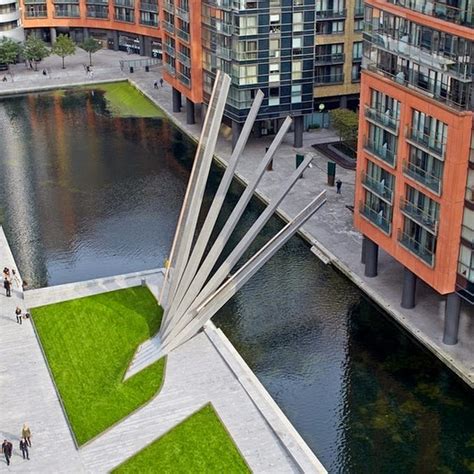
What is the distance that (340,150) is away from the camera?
91875 millimetres

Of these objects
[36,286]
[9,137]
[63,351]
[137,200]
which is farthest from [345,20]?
[63,351]

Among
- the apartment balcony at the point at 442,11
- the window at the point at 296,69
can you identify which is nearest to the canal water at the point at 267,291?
the window at the point at 296,69

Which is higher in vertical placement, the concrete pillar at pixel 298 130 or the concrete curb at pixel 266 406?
the concrete pillar at pixel 298 130

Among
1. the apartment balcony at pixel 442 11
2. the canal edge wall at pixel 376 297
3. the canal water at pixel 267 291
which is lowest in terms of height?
the canal water at pixel 267 291

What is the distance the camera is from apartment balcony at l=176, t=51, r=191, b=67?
98.2m

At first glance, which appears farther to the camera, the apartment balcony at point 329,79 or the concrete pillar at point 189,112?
the concrete pillar at point 189,112

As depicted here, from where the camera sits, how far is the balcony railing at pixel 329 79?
95.7m

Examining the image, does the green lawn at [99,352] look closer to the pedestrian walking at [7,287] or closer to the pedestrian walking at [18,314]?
the pedestrian walking at [18,314]

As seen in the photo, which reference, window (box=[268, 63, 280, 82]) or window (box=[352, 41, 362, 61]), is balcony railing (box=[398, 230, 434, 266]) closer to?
window (box=[268, 63, 280, 82])

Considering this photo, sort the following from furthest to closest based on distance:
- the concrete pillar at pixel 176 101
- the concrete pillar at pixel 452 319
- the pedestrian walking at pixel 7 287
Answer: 1. the concrete pillar at pixel 176 101
2. the pedestrian walking at pixel 7 287
3. the concrete pillar at pixel 452 319

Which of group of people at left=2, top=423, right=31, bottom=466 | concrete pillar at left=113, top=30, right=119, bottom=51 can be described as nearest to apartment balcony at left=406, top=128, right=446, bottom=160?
group of people at left=2, top=423, right=31, bottom=466

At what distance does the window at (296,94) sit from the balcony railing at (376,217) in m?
29.6

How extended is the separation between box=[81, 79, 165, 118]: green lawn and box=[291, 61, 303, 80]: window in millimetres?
23193

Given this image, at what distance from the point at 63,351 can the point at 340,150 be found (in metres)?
44.7
